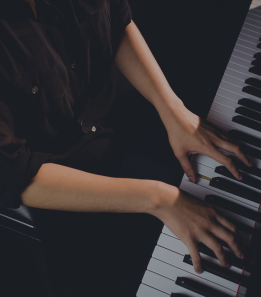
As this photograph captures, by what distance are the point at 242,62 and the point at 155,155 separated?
1.80 ft

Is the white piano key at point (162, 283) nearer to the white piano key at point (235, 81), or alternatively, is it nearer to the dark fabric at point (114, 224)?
the dark fabric at point (114, 224)

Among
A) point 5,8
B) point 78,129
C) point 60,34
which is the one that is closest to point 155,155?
point 78,129

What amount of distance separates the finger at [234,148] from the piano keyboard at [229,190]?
2 centimetres

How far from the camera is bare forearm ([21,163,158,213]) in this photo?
0.75 meters

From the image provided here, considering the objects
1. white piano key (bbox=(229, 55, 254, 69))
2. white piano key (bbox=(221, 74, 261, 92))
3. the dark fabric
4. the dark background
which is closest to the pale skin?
the dark fabric

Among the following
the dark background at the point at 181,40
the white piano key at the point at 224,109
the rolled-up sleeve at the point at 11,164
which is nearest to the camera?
the rolled-up sleeve at the point at 11,164

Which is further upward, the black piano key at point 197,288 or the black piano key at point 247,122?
the black piano key at point 247,122

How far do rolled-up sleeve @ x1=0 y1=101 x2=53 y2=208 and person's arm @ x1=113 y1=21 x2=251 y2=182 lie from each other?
1.66 ft

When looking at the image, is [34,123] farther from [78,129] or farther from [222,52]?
[222,52]

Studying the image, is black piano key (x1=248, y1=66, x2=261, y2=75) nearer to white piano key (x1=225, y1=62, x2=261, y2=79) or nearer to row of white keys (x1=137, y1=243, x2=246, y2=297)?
white piano key (x1=225, y1=62, x2=261, y2=79)

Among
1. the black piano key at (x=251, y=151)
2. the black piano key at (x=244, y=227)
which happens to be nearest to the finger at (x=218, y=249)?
the black piano key at (x=244, y=227)

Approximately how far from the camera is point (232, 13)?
5.12 ft

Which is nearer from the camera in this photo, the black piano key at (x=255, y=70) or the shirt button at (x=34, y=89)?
the shirt button at (x=34, y=89)

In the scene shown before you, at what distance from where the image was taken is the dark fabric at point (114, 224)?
1.08m
